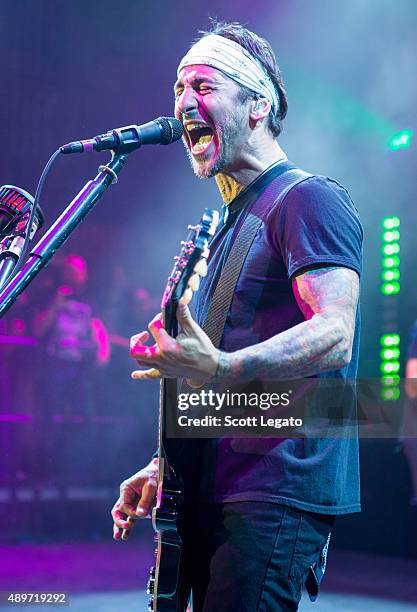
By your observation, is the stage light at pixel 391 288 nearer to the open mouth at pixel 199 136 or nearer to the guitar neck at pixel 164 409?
the open mouth at pixel 199 136

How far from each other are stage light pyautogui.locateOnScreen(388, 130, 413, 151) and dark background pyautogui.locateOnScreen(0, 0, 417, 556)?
45 millimetres

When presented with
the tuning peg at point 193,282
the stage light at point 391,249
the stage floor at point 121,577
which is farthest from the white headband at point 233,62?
the stage light at point 391,249

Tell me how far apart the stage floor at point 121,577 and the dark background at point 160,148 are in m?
0.38

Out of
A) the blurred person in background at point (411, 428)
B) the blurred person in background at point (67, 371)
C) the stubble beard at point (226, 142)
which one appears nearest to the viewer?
the stubble beard at point (226, 142)

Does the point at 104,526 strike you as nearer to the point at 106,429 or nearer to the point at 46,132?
the point at 106,429

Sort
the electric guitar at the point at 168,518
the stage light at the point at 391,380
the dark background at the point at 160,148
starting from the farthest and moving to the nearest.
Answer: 1. the stage light at the point at 391,380
2. the dark background at the point at 160,148
3. the electric guitar at the point at 168,518

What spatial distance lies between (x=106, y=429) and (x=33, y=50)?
344 cm

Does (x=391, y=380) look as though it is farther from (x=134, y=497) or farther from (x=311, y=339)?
(x=311, y=339)

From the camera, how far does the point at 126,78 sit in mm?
6332

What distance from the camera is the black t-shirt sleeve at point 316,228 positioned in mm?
1484

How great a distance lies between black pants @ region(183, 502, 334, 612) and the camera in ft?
4.88

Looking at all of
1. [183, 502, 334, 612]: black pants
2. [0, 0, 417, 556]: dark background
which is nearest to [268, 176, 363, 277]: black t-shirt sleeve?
[183, 502, 334, 612]: black pants

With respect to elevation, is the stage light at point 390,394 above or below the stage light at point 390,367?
below

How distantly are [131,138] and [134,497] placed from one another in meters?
0.90
